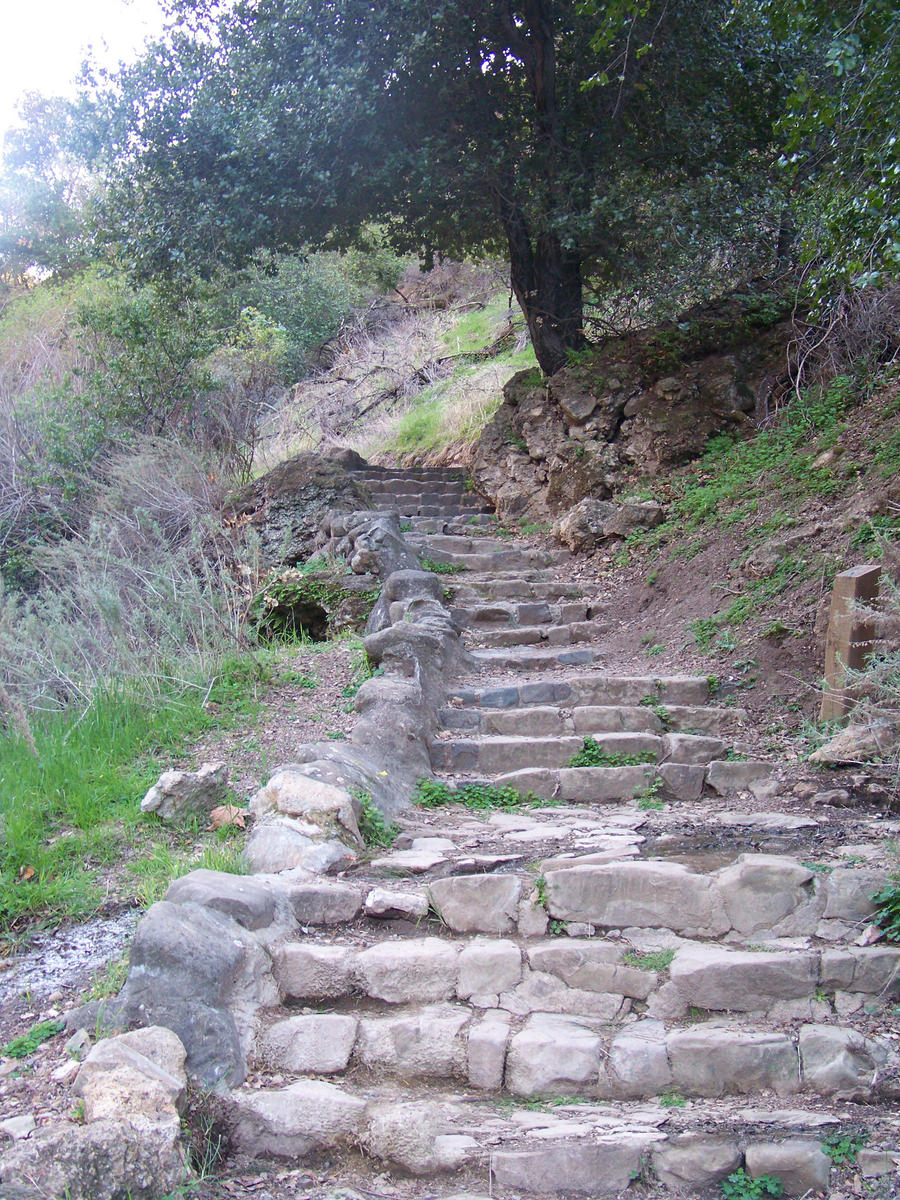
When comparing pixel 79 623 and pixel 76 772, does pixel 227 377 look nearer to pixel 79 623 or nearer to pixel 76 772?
pixel 79 623

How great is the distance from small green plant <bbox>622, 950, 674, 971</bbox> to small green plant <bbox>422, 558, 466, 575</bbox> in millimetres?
5691

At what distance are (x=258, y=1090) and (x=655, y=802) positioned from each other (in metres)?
2.57

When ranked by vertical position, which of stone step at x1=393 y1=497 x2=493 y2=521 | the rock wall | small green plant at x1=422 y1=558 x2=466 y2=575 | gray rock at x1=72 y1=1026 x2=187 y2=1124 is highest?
the rock wall

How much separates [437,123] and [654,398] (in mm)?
3608

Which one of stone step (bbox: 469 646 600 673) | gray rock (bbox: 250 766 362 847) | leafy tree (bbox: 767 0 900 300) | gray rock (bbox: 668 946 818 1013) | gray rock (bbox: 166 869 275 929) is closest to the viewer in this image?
gray rock (bbox: 668 946 818 1013)

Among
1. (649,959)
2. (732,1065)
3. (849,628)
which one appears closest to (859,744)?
(849,628)

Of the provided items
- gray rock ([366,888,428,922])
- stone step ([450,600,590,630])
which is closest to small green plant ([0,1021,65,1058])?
gray rock ([366,888,428,922])

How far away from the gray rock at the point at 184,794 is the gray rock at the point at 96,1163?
1.89m

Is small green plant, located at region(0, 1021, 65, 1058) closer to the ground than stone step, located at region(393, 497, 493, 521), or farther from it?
closer to the ground

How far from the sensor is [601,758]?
5.00 meters

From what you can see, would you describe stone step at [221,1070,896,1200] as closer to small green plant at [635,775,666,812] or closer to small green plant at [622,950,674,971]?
small green plant at [622,950,674,971]

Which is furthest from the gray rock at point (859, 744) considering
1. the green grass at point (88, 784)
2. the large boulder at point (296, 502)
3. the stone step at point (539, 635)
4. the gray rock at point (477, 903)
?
the large boulder at point (296, 502)

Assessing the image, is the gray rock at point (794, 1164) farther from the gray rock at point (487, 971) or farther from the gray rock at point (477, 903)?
the gray rock at point (477, 903)

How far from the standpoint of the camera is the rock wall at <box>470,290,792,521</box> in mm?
9062
